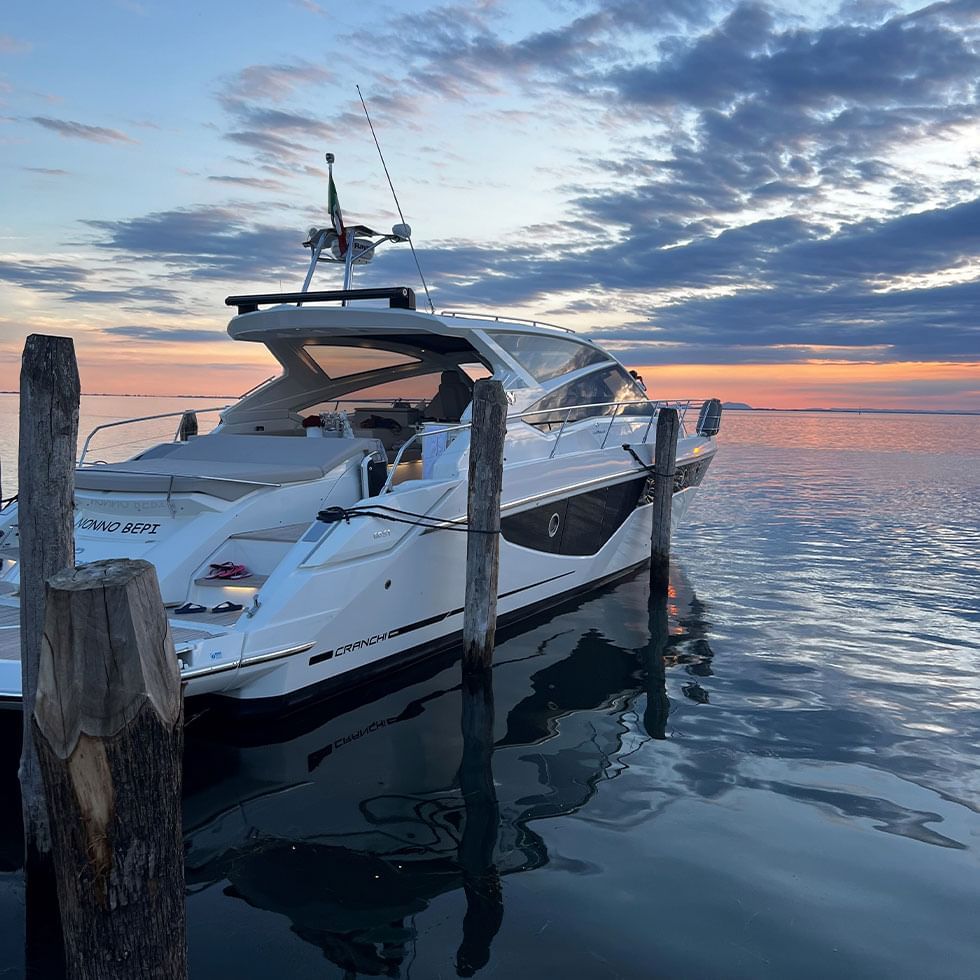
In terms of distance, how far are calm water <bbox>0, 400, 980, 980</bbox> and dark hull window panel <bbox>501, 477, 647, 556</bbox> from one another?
925 mm

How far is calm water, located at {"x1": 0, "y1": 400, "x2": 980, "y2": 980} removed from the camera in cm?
379

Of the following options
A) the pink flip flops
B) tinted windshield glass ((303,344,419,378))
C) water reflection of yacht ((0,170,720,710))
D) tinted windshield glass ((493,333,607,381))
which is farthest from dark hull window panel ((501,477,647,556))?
tinted windshield glass ((303,344,419,378))

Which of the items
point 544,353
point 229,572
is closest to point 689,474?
point 544,353

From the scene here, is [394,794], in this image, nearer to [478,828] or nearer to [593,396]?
[478,828]

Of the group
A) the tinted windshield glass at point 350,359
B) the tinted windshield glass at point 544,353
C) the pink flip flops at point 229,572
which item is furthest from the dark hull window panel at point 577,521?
the tinted windshield glass at point 350,359

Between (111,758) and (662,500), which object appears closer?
(111,758)

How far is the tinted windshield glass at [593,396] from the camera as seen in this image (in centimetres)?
965

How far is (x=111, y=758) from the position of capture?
7.80ft

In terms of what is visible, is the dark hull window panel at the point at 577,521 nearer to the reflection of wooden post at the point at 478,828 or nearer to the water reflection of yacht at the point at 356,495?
the water reflection of yacht at the point at 356,495

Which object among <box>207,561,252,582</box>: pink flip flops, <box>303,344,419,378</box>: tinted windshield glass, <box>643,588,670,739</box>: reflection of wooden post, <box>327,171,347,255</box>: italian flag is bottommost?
<box>643,588,670,739</box>: reflection of wooden post

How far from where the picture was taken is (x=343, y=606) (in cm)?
618

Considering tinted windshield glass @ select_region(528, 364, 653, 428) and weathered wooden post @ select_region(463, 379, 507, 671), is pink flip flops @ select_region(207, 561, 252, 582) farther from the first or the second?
tinted windshield glass @ select_region(528, 364, 653, 428)

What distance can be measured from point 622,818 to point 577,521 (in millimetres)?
4664

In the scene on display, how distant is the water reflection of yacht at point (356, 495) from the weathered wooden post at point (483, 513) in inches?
12.4
